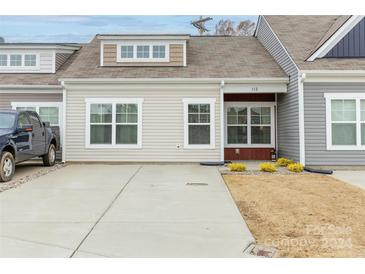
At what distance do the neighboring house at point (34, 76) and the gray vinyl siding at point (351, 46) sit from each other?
10508 millimetres

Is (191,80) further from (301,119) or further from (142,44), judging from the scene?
(301,119)

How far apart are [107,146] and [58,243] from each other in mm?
7958

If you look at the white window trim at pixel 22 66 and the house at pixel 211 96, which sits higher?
the white window trim at pixel 22 66

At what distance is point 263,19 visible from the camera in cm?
1433

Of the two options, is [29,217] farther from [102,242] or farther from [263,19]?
[263,19]

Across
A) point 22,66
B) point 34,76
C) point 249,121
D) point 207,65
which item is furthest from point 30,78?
point 249,121

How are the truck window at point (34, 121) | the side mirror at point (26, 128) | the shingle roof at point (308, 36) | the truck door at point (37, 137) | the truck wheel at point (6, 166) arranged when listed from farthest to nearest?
the shingle roof at point (308, 36) → the truck window at point (34, 121) → the truck door at point (37, 137) → the side mirror at point (26, 128) → the truck wheel at point (6, 166)

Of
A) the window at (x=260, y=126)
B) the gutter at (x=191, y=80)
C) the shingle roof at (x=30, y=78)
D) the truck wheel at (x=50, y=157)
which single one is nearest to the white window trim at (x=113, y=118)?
the gutter at (x=191, y=80)

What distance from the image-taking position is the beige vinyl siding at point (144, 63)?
12484 millimetres

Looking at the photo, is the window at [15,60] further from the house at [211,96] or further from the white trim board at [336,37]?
the white trim board at [336,37]

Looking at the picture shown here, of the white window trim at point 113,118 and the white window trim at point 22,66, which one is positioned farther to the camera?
the white window trim at point 22,66

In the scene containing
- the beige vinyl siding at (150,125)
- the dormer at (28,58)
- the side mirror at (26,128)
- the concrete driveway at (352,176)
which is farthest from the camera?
the dormer at (28,58)

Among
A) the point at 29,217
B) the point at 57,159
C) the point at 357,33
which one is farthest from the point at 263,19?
the point at 29,217

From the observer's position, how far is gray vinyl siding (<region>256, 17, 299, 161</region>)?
10.6 metres
